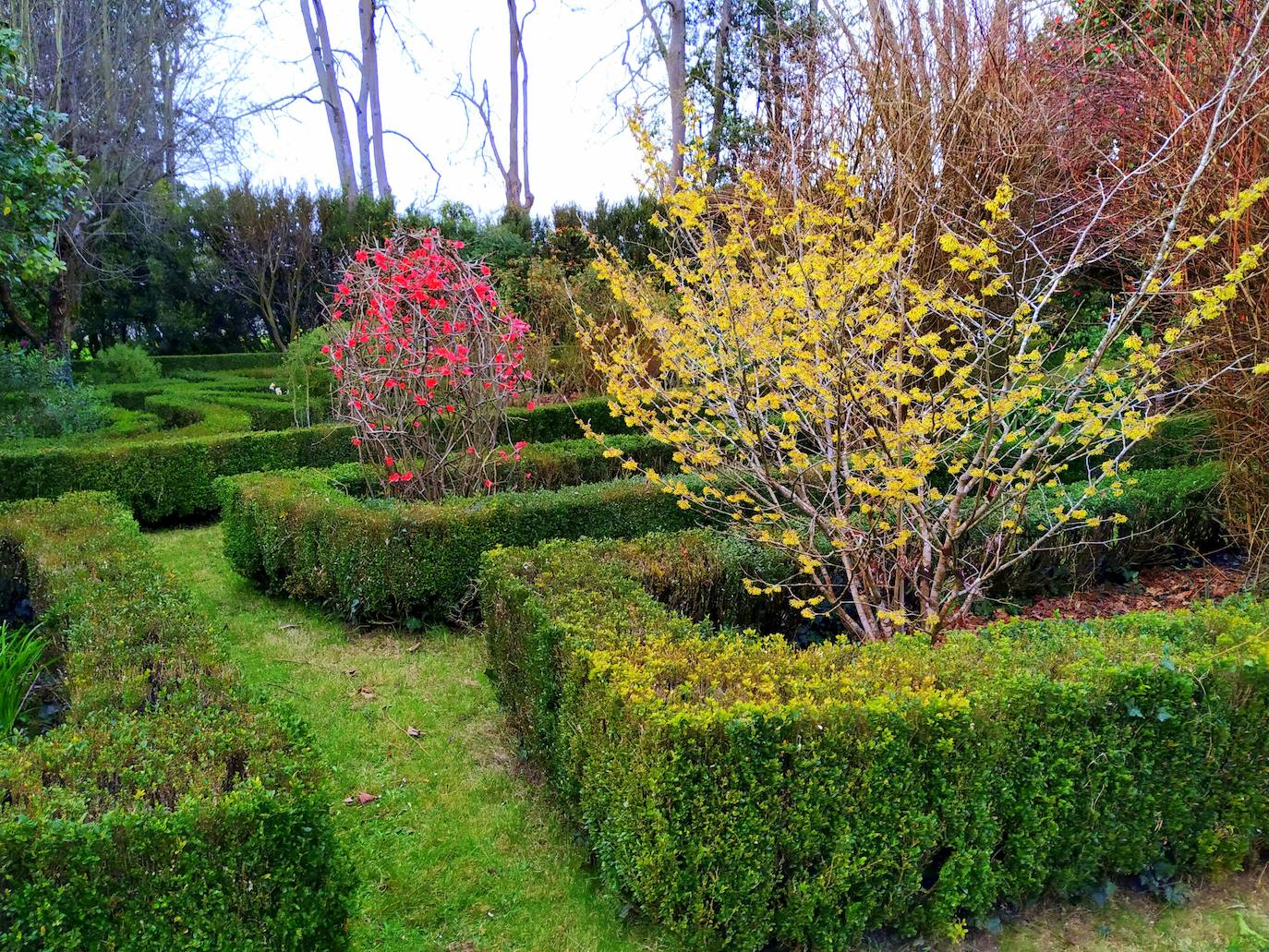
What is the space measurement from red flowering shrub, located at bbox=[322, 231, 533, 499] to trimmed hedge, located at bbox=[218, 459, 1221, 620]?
24.0 inches

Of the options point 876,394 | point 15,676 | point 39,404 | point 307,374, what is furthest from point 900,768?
point 39,404

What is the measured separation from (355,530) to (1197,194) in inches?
195

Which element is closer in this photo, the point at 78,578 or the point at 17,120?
the point at 78,578

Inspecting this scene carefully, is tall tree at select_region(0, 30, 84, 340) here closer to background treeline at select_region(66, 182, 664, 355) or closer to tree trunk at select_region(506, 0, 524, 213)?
background treeline at select_region(66, 182, 664, 355)

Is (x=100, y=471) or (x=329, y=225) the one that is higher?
(x=329, y=225)

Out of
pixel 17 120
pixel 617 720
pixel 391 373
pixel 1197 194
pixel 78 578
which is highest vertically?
pixel 17 120

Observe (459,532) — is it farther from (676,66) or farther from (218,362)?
(218,362)

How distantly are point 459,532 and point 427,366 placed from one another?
5.21ft

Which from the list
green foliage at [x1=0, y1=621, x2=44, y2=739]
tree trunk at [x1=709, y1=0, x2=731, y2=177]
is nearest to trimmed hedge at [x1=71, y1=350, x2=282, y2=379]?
tree trunk at [x1=709, y1=0, x2=731, y2=177]

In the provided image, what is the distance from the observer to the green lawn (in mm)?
2514

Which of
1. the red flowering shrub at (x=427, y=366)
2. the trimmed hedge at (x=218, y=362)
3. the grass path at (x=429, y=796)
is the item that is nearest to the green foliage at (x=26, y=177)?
the red flowering shrub at (x=427, y=366)

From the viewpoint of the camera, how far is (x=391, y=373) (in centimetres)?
574

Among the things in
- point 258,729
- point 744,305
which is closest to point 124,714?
point 258,729

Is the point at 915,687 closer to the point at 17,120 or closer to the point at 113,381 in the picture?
the point at 17,120
